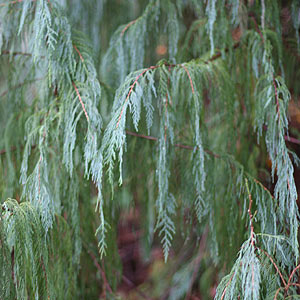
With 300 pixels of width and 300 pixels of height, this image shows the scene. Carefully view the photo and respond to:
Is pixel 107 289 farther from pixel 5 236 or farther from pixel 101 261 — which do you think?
pixel 5 236

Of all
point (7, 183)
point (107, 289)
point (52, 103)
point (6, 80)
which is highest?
point (6, 80)

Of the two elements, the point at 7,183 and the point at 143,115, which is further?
the point at 7,183

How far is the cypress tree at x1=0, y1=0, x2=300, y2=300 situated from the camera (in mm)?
1020

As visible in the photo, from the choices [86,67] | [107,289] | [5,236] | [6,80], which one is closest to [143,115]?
[86,67]

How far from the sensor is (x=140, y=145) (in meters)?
1.40

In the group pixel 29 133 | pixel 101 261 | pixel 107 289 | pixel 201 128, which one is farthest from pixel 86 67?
pixel 107 289

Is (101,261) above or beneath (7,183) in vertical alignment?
beneath

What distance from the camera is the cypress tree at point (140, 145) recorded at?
1020 millimetres

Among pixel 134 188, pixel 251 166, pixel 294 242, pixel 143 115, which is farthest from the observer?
pixel 251 166

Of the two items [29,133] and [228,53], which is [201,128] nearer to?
[228,53]

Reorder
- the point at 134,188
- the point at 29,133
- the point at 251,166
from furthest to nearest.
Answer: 1. the point at 251,166
2. the point at 134,188
3. the point at 29,133

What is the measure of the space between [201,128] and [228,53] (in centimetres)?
37

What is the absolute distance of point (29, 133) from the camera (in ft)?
4.28

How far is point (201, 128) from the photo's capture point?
51.4 inches
